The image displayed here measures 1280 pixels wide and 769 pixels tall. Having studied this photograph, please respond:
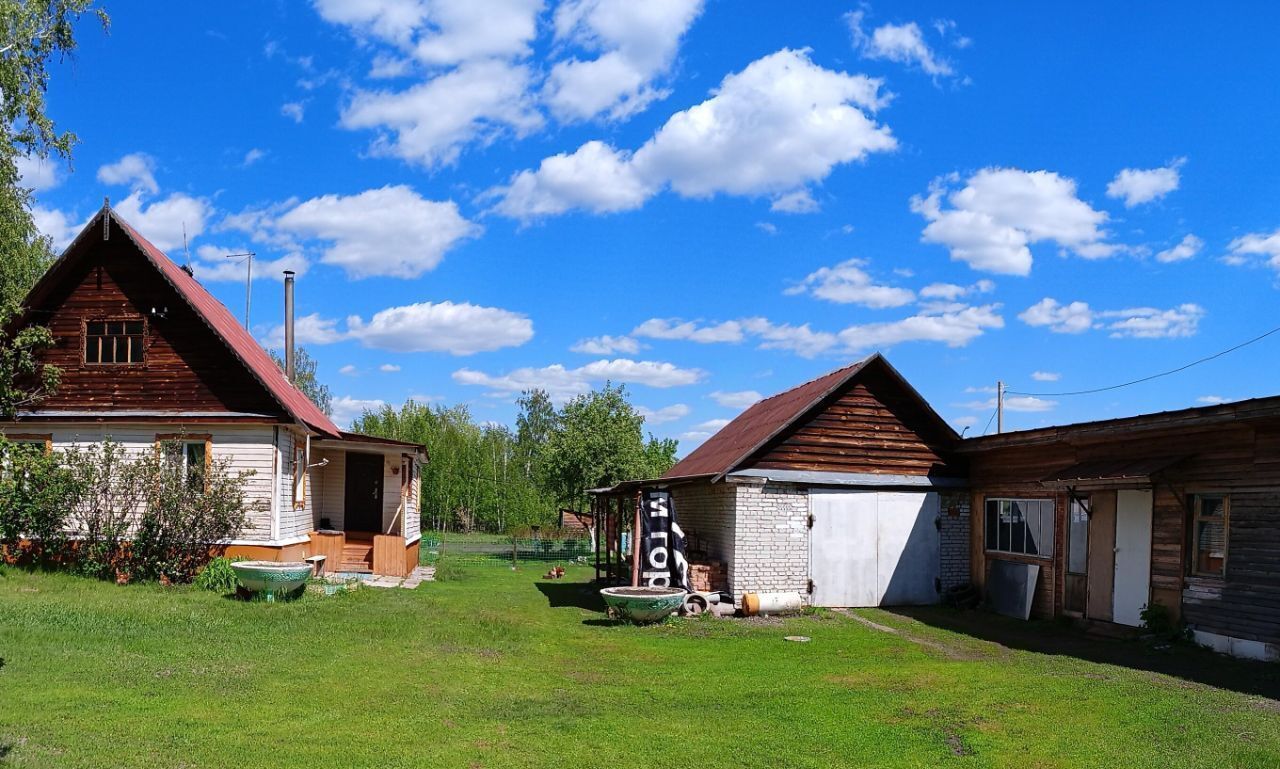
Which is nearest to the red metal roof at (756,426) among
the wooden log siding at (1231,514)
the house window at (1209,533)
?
the wooden log siding at (1231,514)

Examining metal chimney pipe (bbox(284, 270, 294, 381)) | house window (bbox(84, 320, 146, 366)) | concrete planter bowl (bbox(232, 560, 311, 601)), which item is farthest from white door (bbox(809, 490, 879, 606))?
metal chimney pipe (bbox(284, 270, 294, 381))

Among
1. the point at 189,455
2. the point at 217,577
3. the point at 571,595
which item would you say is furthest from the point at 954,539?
the point at 189,455

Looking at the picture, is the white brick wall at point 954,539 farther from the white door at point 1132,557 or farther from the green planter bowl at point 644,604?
the green planter bowl at point 644,604

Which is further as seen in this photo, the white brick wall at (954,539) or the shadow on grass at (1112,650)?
the white brick wall at (954,539)

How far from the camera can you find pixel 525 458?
76.0m

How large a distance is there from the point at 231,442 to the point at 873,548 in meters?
13.3

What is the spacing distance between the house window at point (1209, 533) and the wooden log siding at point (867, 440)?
610 centimetres

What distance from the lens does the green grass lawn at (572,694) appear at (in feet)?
26.0

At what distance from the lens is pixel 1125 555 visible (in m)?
14.8

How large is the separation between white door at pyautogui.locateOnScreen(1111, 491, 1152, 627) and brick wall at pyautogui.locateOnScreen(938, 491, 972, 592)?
14.5 ft

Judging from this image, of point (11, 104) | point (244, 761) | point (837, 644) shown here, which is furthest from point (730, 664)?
point (11, 104)

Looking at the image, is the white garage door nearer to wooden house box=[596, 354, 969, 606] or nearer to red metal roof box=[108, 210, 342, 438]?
wooden house box=[596, 354, 969, 606]

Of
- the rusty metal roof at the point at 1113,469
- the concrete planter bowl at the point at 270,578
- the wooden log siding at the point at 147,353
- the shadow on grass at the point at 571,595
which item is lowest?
the shadow on grass at the point at 571,595

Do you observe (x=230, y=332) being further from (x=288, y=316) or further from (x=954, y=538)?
(x=954, y=538)
